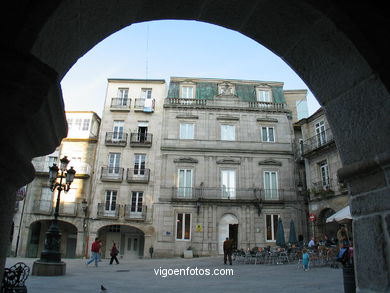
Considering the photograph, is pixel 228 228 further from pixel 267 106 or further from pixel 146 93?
pixel 146 93

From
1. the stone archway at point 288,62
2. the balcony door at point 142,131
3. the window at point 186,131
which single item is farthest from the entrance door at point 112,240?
the stone archway at point 288,62

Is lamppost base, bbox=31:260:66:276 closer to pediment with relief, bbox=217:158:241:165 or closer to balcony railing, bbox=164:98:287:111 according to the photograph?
pediment with relief, bbox=217:158:241:165

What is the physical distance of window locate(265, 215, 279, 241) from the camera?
2250 cm

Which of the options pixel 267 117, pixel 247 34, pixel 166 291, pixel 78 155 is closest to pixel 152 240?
pixel 78 155

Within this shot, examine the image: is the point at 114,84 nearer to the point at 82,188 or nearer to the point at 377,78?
the point at 82,188

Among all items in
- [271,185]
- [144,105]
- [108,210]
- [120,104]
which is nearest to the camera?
[108,210]

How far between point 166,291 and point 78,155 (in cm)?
2067

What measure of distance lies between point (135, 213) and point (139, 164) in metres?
3.82

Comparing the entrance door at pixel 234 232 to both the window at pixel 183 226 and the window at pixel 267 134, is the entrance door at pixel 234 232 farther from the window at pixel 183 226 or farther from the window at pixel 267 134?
the window at pixel 267 134

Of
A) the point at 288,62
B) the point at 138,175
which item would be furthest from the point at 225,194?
the point at 288,62

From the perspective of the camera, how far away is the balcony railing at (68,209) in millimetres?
23444

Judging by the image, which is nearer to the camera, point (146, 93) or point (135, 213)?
point (135, 213)

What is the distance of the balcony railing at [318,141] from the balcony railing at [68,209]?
1765cm

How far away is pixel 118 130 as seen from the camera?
84.4 feet
